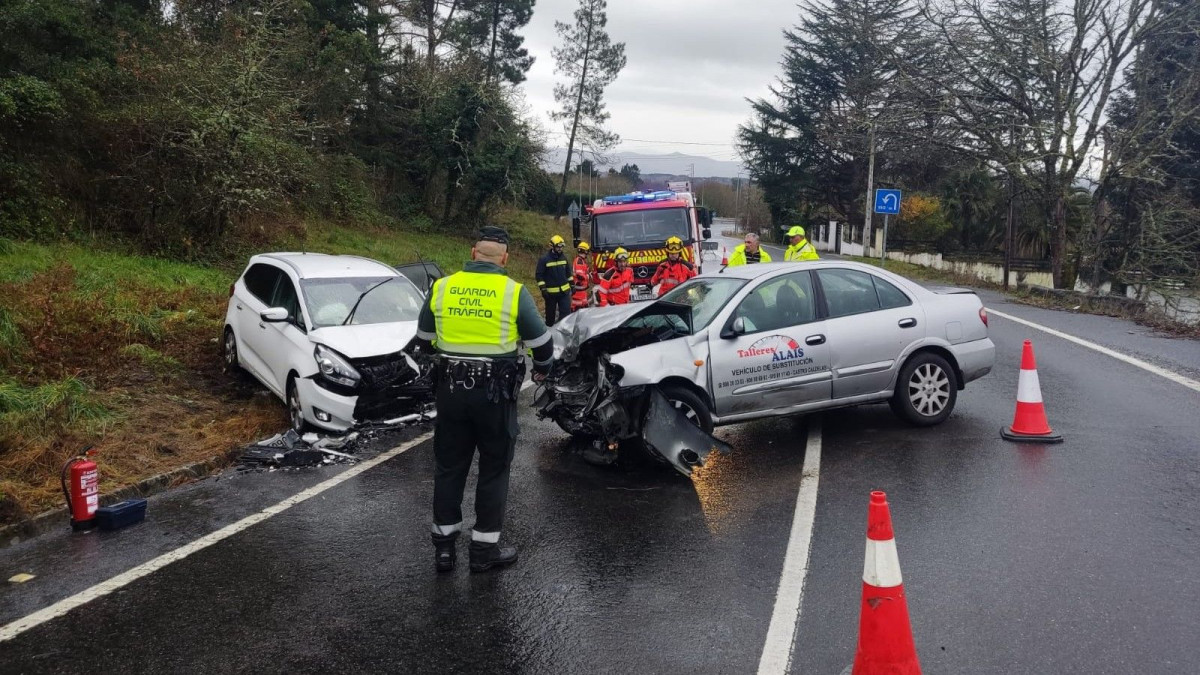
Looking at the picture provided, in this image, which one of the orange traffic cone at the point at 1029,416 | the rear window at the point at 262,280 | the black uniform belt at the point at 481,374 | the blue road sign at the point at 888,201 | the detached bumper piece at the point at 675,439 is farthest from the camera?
the blue road sign at the point at 888,201

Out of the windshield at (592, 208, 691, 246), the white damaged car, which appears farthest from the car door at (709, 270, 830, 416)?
the windshield at (592, 208, 691, 246)

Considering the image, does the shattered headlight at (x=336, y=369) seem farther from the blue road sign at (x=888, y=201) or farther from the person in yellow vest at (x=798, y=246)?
the blue road sign at (x=888, y=201)

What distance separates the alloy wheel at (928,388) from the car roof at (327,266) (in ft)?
19.2

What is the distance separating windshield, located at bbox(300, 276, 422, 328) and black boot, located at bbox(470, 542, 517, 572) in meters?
4.57

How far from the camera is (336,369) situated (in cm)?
810

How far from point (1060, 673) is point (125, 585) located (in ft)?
15.4

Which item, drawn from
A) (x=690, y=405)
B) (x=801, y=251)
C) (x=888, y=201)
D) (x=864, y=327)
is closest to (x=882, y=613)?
(x=690, y=405)

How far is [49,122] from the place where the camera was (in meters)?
14.5

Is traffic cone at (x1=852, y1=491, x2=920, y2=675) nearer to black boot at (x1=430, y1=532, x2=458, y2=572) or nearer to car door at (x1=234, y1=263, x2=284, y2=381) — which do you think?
black boot at (x1=430, y1=532, x2=458, y2=572)

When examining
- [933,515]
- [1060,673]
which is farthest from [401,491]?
[1060,673]

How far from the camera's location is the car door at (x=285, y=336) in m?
8.52

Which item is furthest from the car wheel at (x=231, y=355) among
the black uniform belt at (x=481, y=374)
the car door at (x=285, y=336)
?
the black uniform belt at (x=481, y=374)

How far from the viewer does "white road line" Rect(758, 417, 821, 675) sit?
3.86m

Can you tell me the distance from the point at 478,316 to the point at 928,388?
4.81 meters
